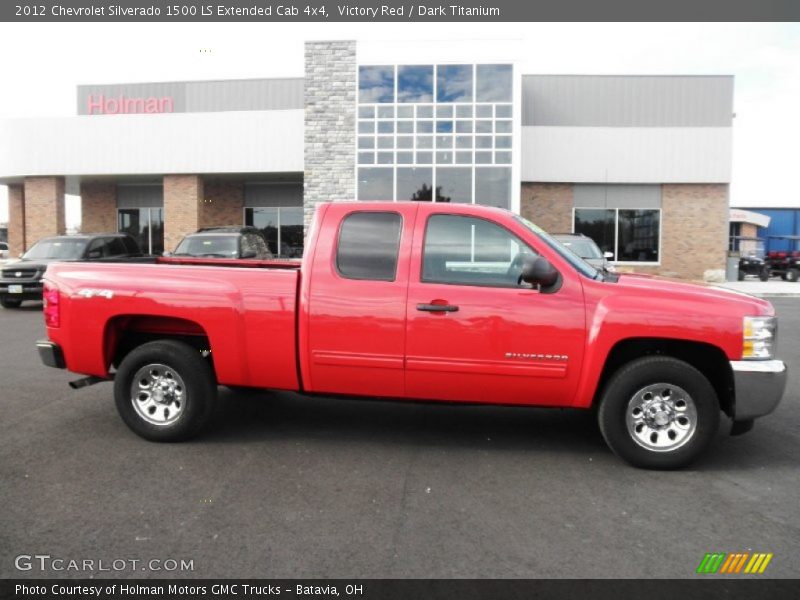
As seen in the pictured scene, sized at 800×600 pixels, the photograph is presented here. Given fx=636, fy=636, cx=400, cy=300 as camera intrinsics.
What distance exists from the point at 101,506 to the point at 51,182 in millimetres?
28884

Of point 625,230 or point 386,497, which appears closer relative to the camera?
point 386,497

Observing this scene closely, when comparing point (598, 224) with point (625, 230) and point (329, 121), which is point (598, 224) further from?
point (329, 121)

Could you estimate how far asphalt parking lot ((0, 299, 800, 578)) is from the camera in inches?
128

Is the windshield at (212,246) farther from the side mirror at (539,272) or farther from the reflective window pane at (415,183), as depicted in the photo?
the side mirror at (539,272)

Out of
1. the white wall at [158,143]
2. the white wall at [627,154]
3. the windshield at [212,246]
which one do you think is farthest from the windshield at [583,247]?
the white wall at [158,143]

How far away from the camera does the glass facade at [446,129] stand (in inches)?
845

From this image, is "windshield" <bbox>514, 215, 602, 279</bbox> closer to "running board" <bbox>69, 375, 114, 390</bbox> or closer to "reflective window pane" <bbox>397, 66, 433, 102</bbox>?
"running board" <bbox>69, 375, 114, 390</bbox>

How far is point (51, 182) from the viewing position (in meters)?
28.4

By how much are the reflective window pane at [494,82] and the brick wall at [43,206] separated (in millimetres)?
19457

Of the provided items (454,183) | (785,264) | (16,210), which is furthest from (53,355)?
(16,210)

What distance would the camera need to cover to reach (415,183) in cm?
2166

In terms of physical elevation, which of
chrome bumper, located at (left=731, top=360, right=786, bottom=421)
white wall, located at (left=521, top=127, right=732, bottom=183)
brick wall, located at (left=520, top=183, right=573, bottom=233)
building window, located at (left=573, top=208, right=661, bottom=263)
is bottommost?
chrome bumper, located at (left=731, top=360, right=786, bottom=421)

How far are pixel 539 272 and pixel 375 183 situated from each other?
1805cm

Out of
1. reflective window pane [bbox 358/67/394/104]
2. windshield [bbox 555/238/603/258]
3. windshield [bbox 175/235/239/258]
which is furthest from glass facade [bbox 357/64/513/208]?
windshield [bbox 175/235/239/258]
